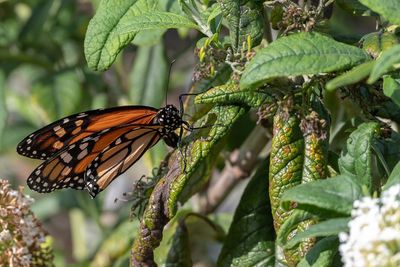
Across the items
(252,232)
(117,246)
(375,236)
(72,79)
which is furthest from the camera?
(72,79)

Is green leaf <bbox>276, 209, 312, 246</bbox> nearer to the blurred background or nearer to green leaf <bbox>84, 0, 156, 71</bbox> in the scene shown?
green leaf <bbox>84, 0, 156, 71</bbox>

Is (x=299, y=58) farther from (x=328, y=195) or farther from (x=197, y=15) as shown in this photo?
(x=197, y=15)

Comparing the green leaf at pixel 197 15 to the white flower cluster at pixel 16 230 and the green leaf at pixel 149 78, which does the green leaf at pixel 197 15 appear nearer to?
the white flower cluster at pixel 16 230

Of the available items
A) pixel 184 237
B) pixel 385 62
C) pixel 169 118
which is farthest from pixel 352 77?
pixel 184 237

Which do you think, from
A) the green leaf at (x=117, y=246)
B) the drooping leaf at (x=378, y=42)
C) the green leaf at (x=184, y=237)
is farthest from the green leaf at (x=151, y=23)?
the green leaf at (x=117, y=246)

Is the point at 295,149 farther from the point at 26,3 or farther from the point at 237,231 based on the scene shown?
the point at 26,3

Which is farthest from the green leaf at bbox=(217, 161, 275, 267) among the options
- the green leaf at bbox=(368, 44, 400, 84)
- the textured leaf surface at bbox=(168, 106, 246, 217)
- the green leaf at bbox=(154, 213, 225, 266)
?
the green leaf at bbox=(368, 44, 400, 84)

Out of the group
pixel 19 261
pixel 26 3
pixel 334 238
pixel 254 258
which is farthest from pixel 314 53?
pixel 26 3
